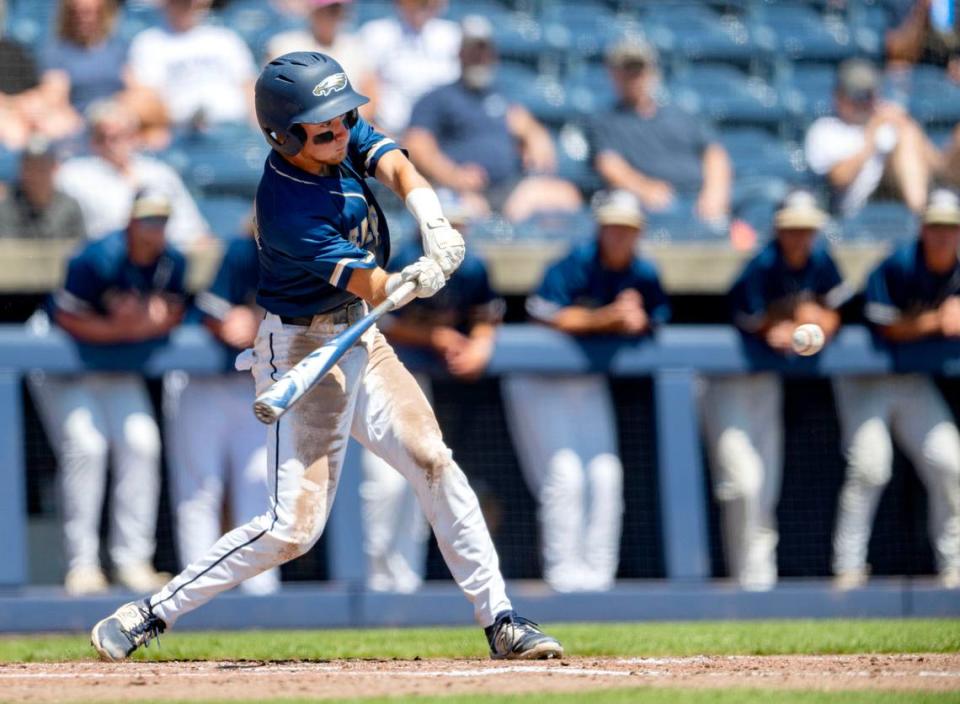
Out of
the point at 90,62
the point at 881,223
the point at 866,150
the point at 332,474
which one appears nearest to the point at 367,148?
the point at 332,474

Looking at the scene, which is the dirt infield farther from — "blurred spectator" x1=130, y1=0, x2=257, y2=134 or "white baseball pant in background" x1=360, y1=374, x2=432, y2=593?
"blurred spectator" x1=130, y1=0, x2=257, y2=134

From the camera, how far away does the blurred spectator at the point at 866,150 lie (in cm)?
916

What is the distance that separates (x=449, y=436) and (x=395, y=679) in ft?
10.1

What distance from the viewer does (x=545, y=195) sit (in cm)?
880

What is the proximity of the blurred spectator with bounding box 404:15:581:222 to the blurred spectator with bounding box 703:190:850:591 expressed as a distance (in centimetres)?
140

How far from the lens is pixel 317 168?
16.4ft

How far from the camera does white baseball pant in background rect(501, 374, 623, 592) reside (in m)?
7.43

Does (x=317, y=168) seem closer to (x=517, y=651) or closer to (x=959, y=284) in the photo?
(x=517, y=651)

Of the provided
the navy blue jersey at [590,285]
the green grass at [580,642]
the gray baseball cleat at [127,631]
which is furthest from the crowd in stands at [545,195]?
the gray baseball cleat at [127,631]

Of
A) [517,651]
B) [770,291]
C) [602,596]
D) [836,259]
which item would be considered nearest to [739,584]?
[602,596]

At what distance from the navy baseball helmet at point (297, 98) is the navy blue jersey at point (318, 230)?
118mm

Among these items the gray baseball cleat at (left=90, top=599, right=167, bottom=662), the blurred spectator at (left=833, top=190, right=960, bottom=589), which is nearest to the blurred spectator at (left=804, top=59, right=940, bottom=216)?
the blurred spectator at (left=833, top=190, right=960, bottom=589)

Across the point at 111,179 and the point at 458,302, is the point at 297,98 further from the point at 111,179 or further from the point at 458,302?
the point at 111,179

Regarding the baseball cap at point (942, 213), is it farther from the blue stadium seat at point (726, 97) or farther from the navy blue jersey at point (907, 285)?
the blue stadium seat at point (726, 97)
